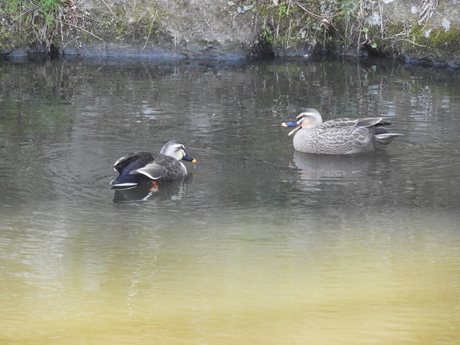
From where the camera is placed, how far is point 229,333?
423 centimetres

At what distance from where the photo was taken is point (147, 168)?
7.17m

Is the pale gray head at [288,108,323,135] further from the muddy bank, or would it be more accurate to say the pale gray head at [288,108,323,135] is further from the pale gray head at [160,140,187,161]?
the muddy bank

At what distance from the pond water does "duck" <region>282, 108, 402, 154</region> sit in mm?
138

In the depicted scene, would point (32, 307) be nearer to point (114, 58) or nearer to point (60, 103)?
point (60, 103)

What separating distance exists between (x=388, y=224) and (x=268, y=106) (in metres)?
5.00

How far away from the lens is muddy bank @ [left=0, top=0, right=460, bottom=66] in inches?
593

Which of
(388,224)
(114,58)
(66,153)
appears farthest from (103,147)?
→ (114,58)

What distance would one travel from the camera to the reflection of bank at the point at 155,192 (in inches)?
275

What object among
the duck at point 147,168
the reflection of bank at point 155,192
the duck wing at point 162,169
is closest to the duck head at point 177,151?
the duck at point 147,168

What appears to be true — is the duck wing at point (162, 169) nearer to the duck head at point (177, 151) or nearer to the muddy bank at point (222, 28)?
the duck head at point (177, 151)

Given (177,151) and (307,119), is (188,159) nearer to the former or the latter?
(177,151)

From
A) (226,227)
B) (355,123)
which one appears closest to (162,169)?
(226,227)

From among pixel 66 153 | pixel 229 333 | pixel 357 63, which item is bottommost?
pixel 229 333

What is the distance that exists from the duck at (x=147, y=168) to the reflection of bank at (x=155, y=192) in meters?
0.06
